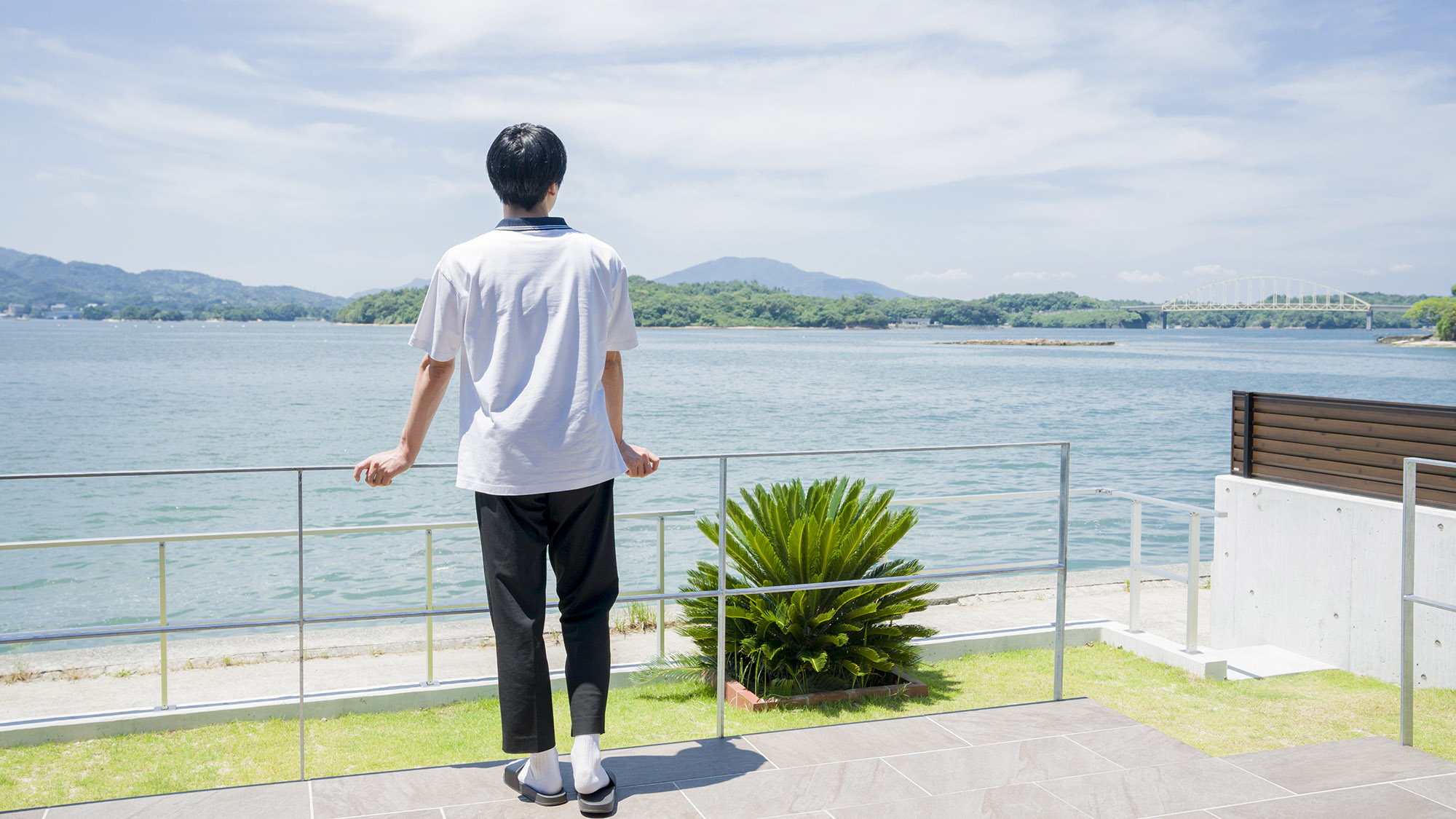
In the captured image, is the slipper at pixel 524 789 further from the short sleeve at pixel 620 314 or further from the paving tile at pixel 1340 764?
the paving tile at pixel 1340 764

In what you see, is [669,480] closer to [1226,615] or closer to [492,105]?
[1226,615]

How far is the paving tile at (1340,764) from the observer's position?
252 centimetres

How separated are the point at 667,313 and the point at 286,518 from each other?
65729mm

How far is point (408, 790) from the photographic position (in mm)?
2428

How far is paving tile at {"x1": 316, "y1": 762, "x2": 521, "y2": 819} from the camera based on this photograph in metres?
2.33

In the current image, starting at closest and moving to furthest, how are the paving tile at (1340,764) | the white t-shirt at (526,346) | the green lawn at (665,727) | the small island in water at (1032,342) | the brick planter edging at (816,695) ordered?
the white t-shirt at (526,346) → the paving tile at (1340,764) → the green lawn at (665,727) → the brick planter edging at (816,695) → the small island in water at (1032,342)

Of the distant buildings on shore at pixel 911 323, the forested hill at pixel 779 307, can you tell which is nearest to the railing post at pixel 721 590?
the forested hill at pixel 779 307

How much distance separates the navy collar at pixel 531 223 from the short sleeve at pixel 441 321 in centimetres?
16

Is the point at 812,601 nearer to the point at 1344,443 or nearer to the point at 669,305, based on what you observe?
the point at 1344,443

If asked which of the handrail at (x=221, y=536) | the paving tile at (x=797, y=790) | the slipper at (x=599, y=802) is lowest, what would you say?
the paving tile at (x=797, y=790)

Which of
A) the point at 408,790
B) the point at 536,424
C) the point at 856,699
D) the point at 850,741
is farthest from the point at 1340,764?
the point at 408,790

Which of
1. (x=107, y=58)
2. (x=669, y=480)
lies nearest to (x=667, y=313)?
(x=107, y=58)

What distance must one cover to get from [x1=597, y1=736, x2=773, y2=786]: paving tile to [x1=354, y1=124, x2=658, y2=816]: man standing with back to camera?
0.25m

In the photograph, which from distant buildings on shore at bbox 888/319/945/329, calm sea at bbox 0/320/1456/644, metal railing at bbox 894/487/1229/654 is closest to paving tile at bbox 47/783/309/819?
metal railing at bbox 894/487/1229/654
